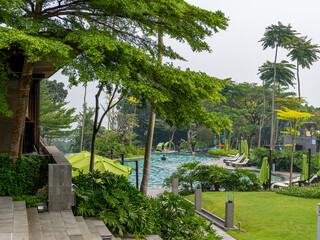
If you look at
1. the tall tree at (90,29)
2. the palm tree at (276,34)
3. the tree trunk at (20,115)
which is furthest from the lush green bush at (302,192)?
the palm tree at (276,34)

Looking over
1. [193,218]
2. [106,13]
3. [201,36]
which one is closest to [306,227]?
[193,218]

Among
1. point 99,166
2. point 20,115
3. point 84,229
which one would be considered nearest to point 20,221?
point 84,229

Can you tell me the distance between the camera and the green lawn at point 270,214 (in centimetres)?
1012

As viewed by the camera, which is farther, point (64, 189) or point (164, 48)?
point (164, 48)

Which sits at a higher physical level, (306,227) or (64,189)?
(64,189)

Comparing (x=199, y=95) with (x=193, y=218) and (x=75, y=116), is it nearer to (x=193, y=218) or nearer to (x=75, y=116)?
(x=193, y=218)

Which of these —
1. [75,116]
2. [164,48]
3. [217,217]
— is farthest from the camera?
[75,116]

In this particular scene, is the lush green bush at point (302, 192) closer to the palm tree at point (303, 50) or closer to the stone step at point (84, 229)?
the stone step at point (84, 229)

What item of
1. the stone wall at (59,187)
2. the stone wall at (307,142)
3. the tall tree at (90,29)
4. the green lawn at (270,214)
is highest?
the tall tree at (90,29)

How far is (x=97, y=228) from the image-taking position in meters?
6.45

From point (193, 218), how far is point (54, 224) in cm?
296

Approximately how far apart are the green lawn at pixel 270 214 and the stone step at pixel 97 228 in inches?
188

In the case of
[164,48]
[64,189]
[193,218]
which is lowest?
[193,218]

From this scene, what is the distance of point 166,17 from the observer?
28.6ft
